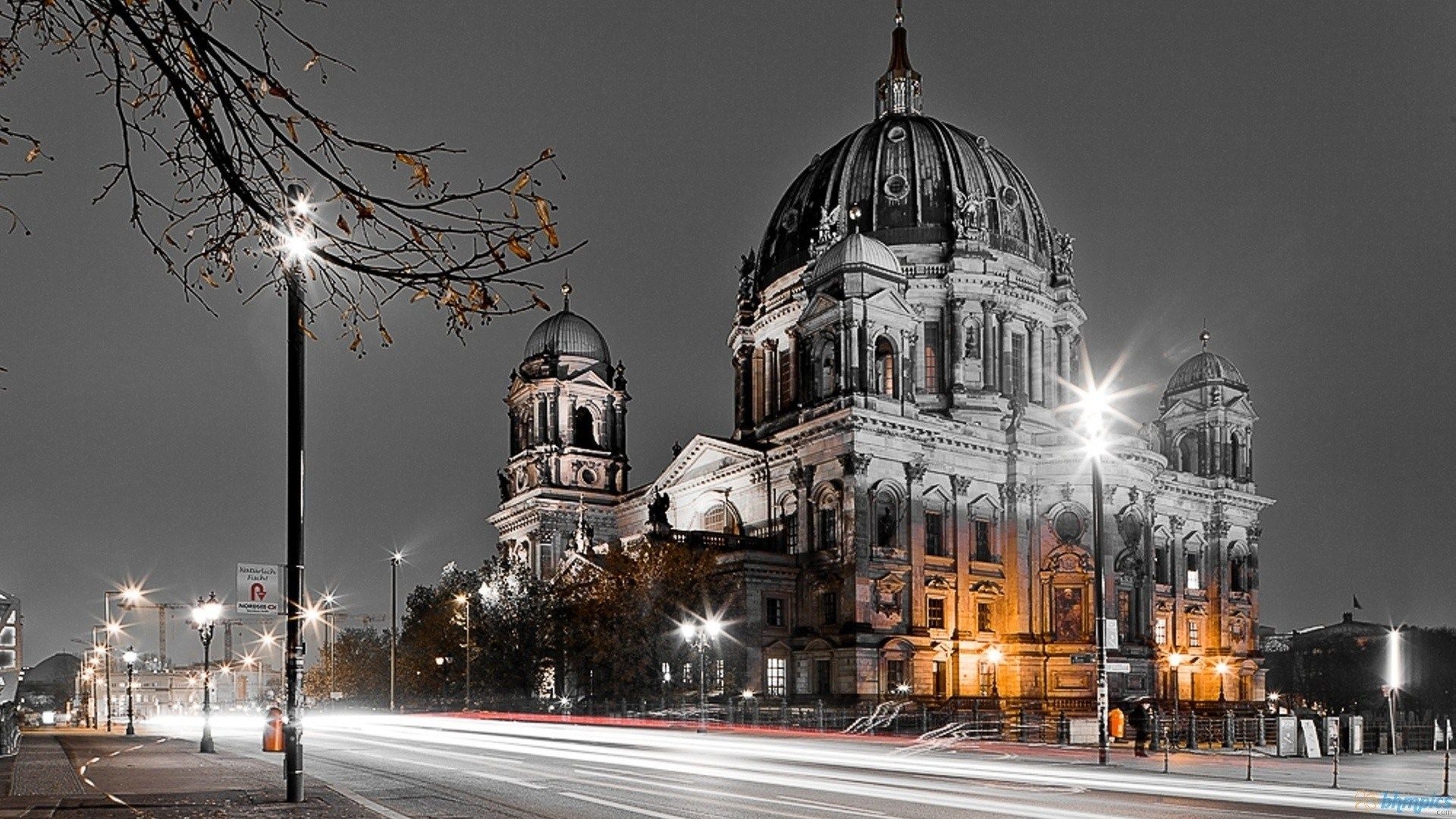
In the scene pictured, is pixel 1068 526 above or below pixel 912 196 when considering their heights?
below

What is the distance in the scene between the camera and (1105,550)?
248 feet

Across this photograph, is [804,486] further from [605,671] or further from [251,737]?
[251,737]

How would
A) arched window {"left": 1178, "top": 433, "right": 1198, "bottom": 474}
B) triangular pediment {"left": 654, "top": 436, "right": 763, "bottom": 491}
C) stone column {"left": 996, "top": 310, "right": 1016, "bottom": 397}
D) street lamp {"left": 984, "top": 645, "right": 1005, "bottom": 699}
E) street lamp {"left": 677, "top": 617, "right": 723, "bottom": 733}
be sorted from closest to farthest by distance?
street lamp {"left": 677, "top": 617, "right": 723, "bottom": 733}
street lamp {"left": 984, "top": 645, "right": 1005, "bottom": 699}
triangular pediment {"left": 654, "top": 436, "right": 763, "bottom": 491}
stone column {"left": 996, "top": 310, "right": 1016, "bottom": 397}
arched window {"left": 1178, "top": 433, "right": 1198, "bottom": 474}

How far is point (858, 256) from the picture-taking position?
77125 mm

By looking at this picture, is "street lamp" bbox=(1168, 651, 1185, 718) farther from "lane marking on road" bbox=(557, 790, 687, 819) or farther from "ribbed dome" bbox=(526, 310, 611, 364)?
"lane marking on road" bbox=(557, 790, 687, 819)

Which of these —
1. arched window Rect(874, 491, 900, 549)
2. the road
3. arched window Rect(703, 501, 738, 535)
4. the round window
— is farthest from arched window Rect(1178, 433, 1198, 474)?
the road

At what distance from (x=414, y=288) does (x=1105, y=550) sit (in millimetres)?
71519

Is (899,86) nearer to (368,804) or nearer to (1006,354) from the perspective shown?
(1006,354)

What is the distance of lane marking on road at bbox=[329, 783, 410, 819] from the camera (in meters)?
18.8

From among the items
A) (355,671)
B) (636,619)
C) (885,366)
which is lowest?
(355,671)

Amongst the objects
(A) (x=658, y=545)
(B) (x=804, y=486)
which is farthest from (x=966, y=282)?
(A) (x=658, y=545)

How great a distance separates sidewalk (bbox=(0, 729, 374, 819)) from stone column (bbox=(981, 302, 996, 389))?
5341cm

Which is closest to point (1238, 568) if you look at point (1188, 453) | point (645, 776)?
point (1188, 453)

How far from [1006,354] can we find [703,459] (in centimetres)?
1861
